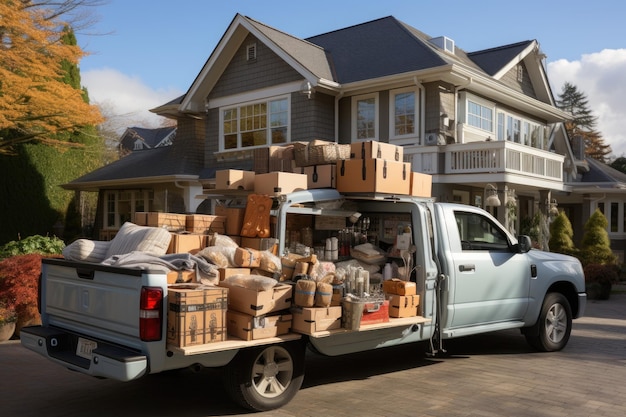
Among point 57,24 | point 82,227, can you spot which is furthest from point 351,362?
point 82,227

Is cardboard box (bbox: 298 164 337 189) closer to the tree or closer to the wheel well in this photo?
the wheel well

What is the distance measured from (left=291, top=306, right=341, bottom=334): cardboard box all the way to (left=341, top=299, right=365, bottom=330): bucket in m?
0.12

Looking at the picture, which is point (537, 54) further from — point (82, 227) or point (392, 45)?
point (82, 227)

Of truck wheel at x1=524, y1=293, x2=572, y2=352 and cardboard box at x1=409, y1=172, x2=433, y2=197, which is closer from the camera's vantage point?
cardboard box at x1=409, y1=172, x2=433, y2=197

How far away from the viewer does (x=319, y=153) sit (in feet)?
23.7

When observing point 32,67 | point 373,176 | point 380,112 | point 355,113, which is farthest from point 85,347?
point 355,113

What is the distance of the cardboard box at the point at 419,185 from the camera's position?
711cm

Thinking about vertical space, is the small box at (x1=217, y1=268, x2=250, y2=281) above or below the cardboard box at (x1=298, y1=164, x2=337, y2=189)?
below

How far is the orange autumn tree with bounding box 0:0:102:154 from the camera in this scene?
14.9 meters

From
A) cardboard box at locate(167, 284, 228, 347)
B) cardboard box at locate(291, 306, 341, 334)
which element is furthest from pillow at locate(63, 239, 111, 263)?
cardboard box at locate(291, 306, 341, 334)

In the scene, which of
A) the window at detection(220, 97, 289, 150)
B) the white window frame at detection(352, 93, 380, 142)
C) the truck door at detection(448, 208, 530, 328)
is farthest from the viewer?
the window at detection(220, 97, 289, 150)

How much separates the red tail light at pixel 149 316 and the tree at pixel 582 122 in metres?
59.6

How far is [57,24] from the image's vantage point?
1605cm

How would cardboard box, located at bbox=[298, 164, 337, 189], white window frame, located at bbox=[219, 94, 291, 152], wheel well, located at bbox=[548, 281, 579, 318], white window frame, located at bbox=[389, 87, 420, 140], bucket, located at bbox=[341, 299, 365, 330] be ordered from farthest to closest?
white window frame, located at bbox=[219, 94, 291, 152]
white window frame, located at bbox=[389, 87, 420, 140]
wheel well, located at bbox=[548, 281, 579, 318]
cardboard box, located at bbox=[298, 164, 337, 189]
bucket, located at bbox=[341, 299, 365, 330]
